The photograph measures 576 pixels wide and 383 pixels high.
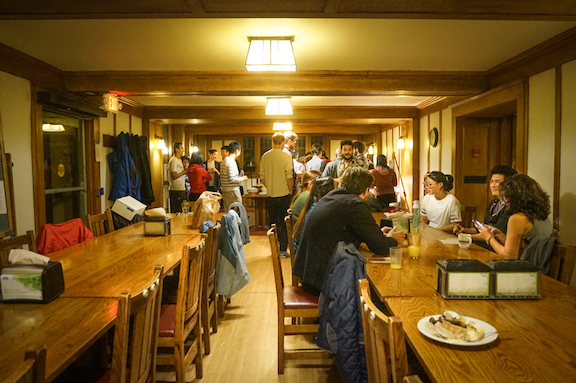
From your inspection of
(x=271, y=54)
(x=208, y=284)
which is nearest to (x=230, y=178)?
(x=271, y=54)

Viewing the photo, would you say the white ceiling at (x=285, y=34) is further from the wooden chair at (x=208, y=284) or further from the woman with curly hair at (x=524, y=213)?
the wooden chair at (x=208, y=284)

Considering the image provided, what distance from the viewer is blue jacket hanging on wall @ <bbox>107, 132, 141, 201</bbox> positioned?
19.6ft

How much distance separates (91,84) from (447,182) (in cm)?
410

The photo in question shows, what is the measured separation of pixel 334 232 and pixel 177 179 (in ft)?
19.0

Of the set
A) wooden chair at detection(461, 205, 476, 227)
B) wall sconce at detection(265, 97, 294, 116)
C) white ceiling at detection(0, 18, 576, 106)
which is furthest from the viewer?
wall sconce at detection(265, 97, 294, 116)

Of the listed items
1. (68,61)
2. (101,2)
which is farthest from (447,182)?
(68,61)

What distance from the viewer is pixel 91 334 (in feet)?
4.79

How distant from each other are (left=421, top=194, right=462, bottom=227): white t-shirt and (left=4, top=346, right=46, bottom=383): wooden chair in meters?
3.51

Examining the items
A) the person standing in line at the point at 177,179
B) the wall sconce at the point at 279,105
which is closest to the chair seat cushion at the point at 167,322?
the wall sconce at the point at 279,105

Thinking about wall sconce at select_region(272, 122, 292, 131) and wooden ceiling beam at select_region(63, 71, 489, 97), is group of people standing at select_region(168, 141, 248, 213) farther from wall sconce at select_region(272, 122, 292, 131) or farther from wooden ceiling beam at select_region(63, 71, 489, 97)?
wooden ceiling beam at select_region(63, 71, 489, 97)

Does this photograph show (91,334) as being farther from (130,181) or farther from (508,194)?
(130,181)

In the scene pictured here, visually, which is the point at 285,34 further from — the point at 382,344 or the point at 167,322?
the point at 382,344

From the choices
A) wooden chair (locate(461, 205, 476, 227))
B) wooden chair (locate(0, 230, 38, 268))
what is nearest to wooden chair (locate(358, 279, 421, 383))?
wooden chair (locate(0, 230, 38, 268))

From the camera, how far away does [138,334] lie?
1533 mm
